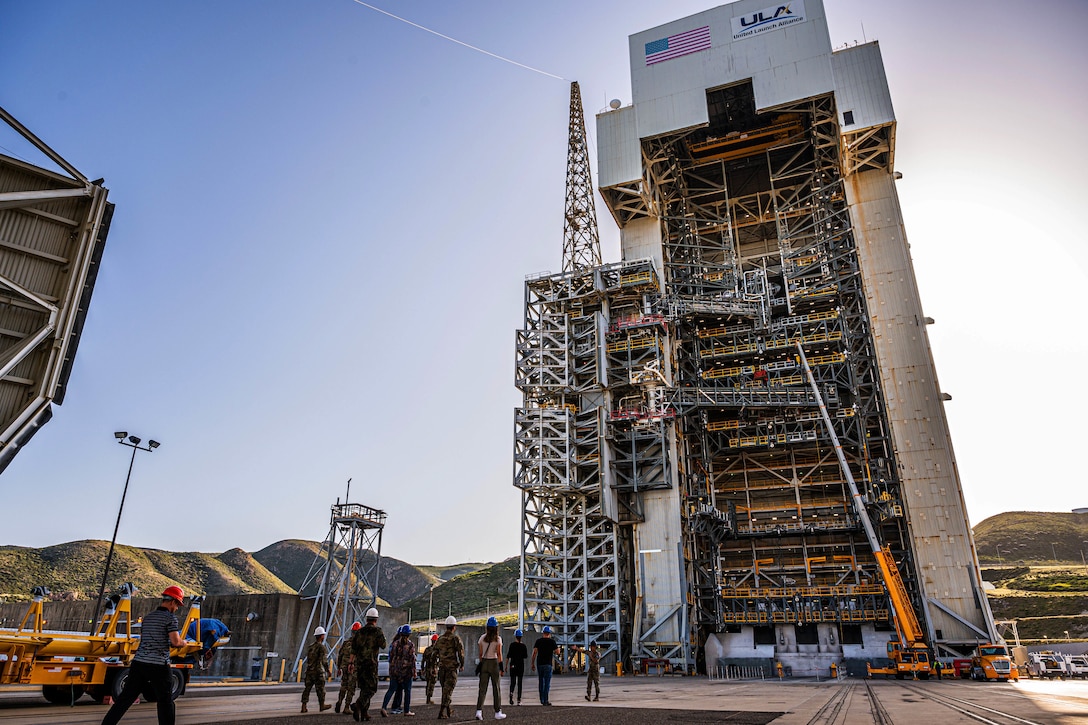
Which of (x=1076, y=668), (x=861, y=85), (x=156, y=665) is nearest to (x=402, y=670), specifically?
(x=156, y=665)

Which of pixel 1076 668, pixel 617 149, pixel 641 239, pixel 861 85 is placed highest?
pixel 861 85

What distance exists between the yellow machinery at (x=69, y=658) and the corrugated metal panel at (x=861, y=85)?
4433 cm

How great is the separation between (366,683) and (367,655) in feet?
1.87

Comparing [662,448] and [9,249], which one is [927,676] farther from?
[9,249]

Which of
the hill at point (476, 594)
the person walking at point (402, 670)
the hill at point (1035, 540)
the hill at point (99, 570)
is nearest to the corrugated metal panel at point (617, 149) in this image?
the person walking at point (402, 670)

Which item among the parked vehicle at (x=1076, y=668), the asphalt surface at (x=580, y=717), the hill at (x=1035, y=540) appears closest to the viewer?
the asphalt surface at (x=580, y=717)

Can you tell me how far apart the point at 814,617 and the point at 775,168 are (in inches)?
1291

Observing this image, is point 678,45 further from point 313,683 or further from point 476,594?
point 476,594

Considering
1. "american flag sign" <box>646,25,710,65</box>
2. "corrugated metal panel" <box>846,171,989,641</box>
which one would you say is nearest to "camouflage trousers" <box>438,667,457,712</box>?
"corrugated metal panel" <box>846,171,989,641</box>

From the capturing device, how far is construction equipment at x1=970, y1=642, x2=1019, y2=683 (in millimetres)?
29625

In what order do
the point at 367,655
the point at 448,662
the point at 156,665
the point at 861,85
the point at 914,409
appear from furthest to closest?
the point at 861,85
the point at 914,409
the point at 448,662
the point at 367,655
the point at 156,665

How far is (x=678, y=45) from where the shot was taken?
4878cm

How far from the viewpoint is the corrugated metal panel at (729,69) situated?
44.8m

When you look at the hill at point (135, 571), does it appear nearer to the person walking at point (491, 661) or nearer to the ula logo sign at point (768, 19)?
the ula logo sign at point (768, 19)
